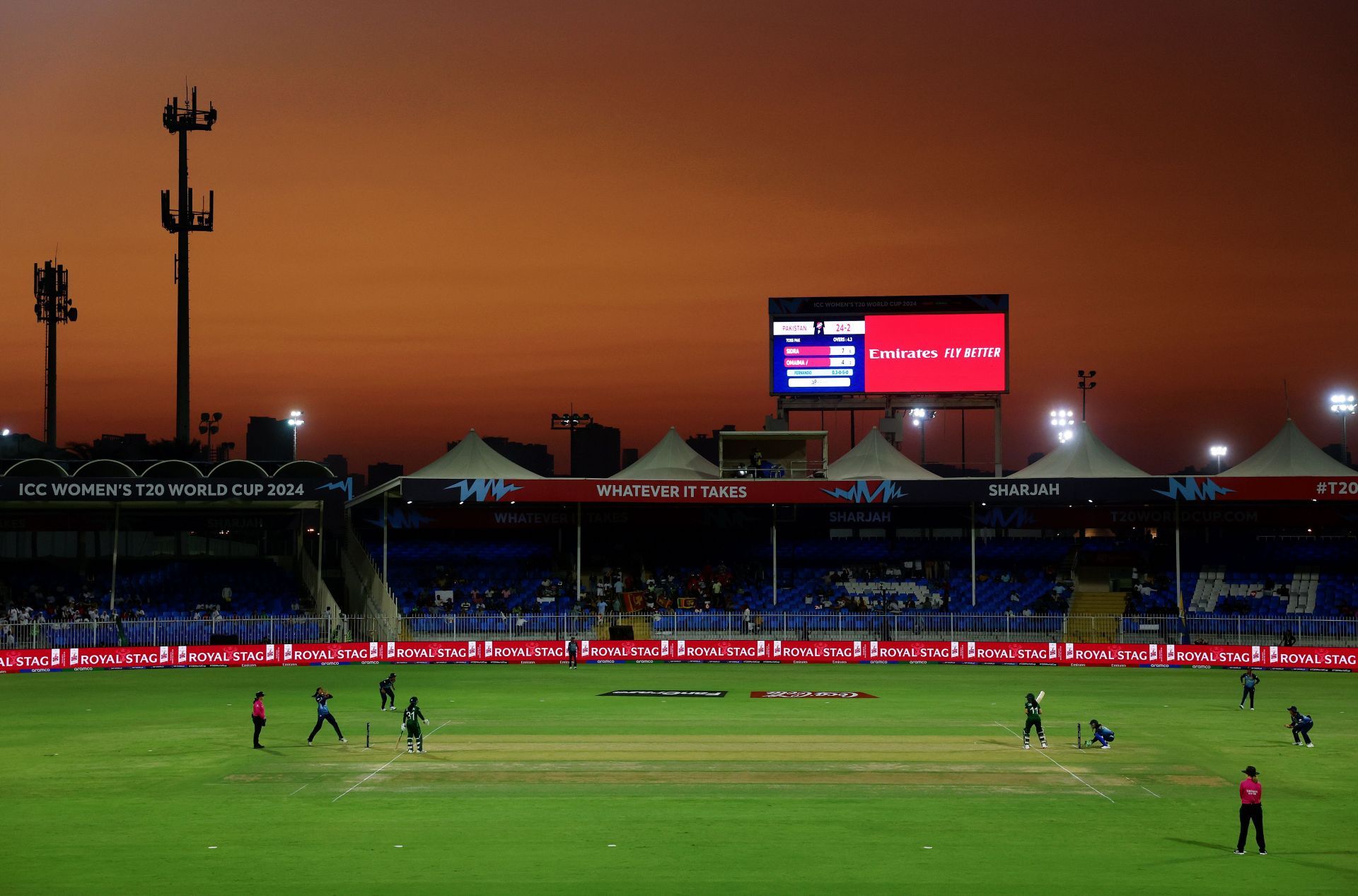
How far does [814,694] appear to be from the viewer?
1700 inches

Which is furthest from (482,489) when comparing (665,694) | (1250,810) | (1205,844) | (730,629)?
(1250,810)

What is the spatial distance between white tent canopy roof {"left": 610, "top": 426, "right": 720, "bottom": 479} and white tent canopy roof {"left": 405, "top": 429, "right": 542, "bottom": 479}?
5.45 m

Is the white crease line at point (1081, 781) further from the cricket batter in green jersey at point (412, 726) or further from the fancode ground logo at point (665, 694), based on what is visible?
the cricket batter in green jersey at point (412, 726)

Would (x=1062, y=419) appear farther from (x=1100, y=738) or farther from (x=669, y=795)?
(x=669, y=795)

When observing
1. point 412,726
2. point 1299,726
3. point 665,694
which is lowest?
point 665,694

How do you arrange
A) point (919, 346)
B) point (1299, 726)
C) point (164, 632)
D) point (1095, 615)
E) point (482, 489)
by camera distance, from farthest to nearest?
point (919, 346), point (482, 489), point (1095, 615), point (164, 632), point (1299, 726)

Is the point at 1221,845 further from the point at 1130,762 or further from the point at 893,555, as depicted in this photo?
the point at 893,555

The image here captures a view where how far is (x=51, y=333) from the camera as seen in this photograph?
94.3 metres

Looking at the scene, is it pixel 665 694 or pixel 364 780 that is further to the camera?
pixel 665 694

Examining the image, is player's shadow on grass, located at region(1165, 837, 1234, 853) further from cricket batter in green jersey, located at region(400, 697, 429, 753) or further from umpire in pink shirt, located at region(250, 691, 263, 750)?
umpire in pink shirt, located at region(250, 691, 263, 750)

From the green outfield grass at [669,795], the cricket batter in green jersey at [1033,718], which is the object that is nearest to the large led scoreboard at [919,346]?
the green outfield grass at [669,795]

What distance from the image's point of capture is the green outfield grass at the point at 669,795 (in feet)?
66.1

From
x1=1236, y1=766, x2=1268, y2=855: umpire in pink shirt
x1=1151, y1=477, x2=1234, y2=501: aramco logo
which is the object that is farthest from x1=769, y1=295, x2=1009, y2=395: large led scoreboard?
x1=1236, y1=766, x2=1268, y2=855: umpire in pink shirt

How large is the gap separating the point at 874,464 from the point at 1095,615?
41.9 ft
